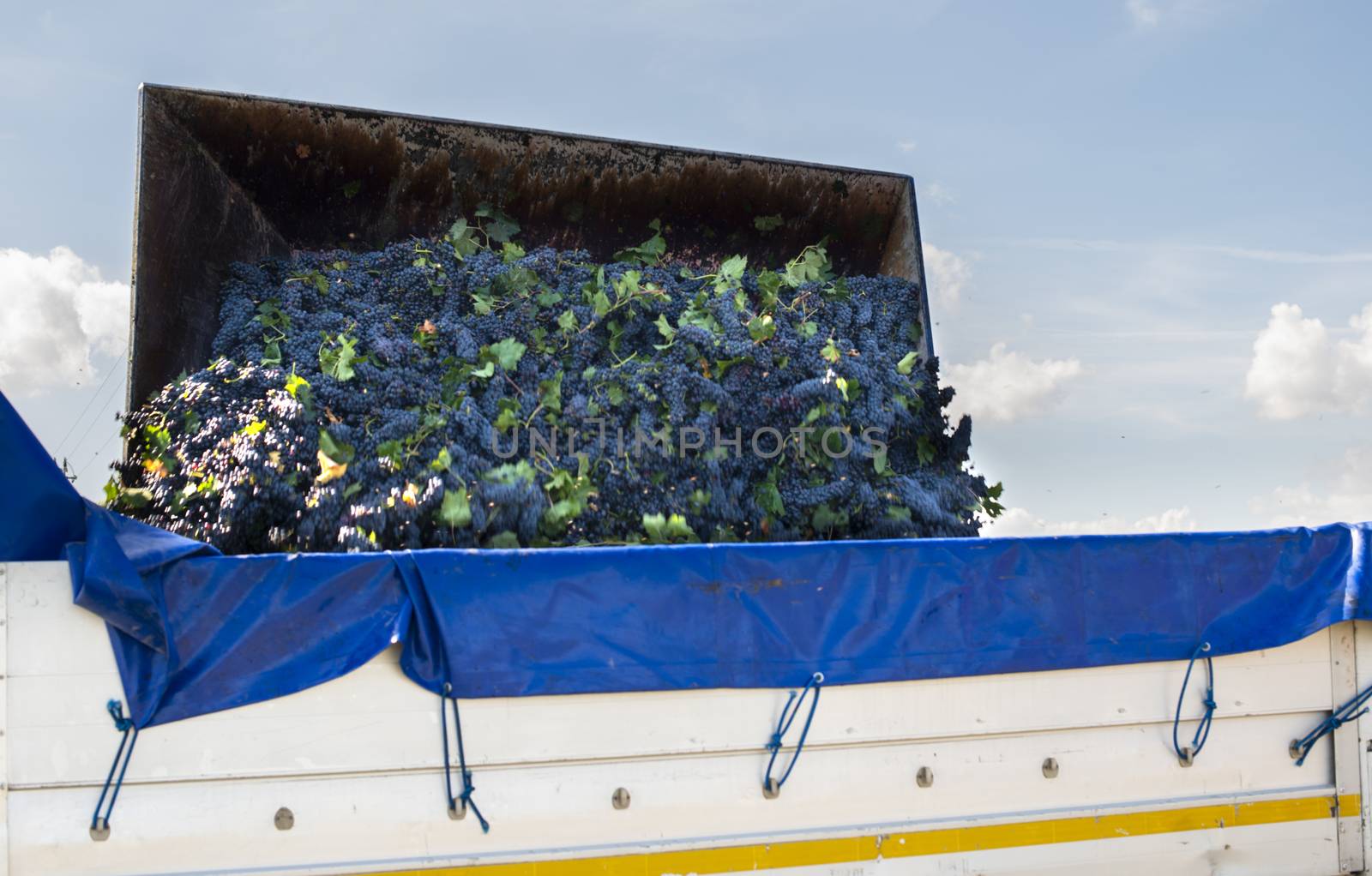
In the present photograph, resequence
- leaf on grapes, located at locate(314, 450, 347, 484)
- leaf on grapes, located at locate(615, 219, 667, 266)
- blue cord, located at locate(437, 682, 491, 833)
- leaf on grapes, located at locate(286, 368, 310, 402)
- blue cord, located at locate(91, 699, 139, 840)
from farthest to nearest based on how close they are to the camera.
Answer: leaf on grapes, located at locate(615, 219, 667, 266) < leaf on grapes, located at locate(286, 368, 310, 402) < leaf on grapes, located at locate(314, 450, 347, 484) < blue cord, located at locate(437, 682, 491, 833) < blue cord, located at locate(91, 699, 139, 840)

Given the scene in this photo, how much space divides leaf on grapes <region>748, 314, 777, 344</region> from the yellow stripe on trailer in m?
1.66

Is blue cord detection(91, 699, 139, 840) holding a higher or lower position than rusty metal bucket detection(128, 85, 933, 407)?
lower

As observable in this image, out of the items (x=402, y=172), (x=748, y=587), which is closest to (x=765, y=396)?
(x=748, y=587)

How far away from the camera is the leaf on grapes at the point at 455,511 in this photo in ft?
9.23

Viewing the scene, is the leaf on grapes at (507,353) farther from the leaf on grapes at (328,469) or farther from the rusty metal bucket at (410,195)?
the rusty metal bucket at (410,195)

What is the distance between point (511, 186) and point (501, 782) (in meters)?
2.61

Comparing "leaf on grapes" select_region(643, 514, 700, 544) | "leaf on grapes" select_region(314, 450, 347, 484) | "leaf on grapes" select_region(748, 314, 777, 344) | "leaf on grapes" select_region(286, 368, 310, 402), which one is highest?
"leaf on grapes" select_region(748, 314, 777, 344)

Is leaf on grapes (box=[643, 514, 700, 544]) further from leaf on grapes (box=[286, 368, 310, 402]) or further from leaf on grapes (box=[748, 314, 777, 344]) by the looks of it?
leaf on grapes (box=[286, 368, 310, 402])

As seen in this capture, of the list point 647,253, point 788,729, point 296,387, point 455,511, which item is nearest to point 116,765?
point 455,511

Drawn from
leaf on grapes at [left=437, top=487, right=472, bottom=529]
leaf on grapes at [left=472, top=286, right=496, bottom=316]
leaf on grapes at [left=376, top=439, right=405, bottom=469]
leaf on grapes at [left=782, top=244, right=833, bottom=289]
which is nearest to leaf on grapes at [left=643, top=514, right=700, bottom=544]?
leaf on grapes at [left=437, top=487, right=472, bottom=529]

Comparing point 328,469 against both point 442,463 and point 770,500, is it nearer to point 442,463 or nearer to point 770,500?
point 442,463

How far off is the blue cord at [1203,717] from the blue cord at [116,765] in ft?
7.95

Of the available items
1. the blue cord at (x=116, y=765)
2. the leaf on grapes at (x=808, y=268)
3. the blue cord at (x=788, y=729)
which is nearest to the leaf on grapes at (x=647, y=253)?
the leaf on grapes at (x=808, y=268)

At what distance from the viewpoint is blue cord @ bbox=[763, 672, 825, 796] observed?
7.74ft
